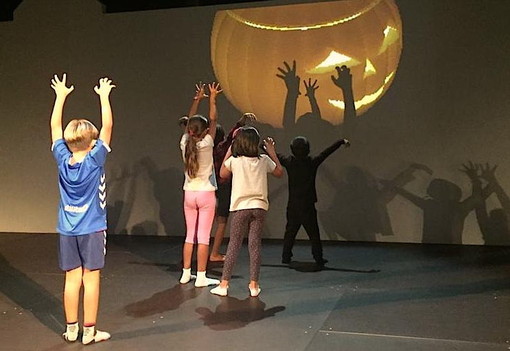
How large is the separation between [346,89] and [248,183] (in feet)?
9.18

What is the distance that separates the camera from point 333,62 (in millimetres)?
6602

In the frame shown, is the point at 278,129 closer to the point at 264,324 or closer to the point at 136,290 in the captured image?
the point at 136,290

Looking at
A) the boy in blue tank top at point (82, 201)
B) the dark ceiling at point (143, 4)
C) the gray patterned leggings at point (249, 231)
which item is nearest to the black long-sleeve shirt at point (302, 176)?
the gray patterned leggings at point (249, 231)

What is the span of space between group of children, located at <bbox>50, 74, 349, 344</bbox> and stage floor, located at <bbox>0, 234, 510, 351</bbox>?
0.81ft

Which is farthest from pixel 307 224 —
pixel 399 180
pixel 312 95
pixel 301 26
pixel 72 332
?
pixel 301 26

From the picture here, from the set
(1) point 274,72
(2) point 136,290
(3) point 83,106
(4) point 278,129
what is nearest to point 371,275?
(2) point 136,290

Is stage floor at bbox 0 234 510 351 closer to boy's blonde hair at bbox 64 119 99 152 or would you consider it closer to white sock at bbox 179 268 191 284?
white sock at bbox 179 268 191 284

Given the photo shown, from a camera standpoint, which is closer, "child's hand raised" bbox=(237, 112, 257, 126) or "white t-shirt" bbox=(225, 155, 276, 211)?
"white t-shirt" bbox=(225, 155, 276, 211)

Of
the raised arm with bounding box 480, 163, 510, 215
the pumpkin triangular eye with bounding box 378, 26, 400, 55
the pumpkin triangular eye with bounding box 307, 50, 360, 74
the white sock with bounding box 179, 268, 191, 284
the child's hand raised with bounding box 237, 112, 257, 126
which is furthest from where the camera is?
the pumpkin triangular eye with bounding box 307, 50, 360, 74

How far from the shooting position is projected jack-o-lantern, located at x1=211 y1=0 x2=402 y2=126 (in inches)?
255

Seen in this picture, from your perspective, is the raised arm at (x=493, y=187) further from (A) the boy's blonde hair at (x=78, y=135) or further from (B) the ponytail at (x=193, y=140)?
(A) the boy's blonde hair at (x=78, y=135)

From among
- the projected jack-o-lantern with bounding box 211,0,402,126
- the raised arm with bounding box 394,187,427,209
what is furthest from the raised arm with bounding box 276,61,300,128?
the raised arm with bounding box 394,187,427,209

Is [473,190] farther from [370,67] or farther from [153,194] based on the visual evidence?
[153,194]

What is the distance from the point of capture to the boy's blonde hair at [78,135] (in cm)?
327
